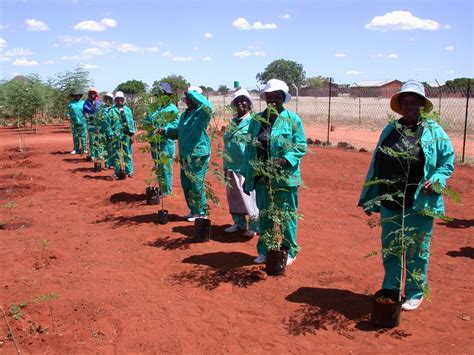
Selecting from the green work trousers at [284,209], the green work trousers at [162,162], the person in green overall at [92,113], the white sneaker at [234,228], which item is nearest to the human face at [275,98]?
the green work trousers at [284,209]

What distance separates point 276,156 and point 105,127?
23.0ft

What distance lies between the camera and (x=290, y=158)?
449 cm

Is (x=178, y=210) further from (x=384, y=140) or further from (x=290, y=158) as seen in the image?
(x=384, y=140)

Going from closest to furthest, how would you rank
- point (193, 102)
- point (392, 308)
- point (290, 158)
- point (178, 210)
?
point (392, 308), point (290, 158), point (193, 102), point (178, 210)

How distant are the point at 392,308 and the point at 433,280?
4.50 ft

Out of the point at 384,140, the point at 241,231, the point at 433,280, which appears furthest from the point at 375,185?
the point at 241,231

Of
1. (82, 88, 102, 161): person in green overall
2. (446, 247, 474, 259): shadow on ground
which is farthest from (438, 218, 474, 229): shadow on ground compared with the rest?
(82, 88, 102, 161): person in green overall

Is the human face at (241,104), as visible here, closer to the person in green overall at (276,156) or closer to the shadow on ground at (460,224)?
the person in green overall at (276,156)

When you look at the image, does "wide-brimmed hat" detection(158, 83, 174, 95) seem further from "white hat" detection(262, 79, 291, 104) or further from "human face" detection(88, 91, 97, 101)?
"human face" detection(88, 91, 97, 101)

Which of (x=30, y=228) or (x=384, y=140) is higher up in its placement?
(x=384, y=140)

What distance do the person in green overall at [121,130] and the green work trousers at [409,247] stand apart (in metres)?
6.61

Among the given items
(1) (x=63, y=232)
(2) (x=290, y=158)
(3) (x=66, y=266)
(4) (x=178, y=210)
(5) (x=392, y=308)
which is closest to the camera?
(5) (x=392, y=308)

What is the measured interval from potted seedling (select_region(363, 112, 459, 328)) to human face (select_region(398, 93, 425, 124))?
0.30 feet

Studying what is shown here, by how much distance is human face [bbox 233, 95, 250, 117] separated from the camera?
553 centimetres
